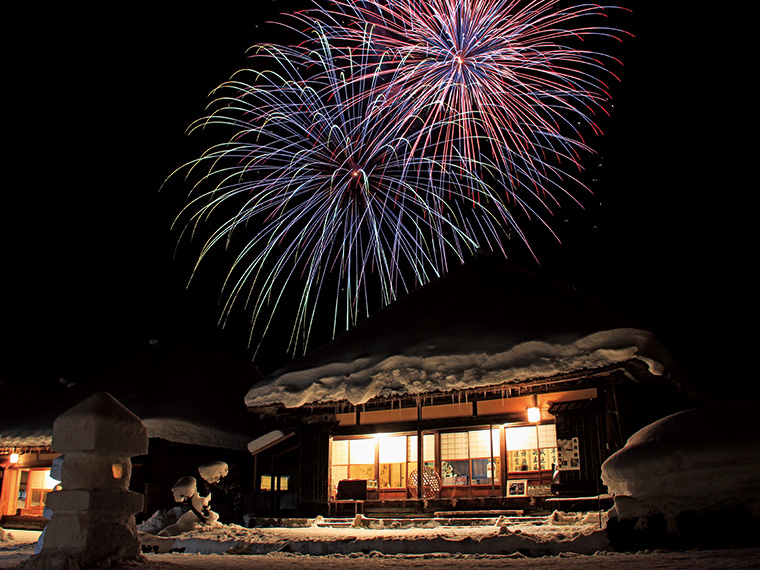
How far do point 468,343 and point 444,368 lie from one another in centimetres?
69

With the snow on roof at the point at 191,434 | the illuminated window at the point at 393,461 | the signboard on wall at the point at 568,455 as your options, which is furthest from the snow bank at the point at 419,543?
the snow on roof at the point at 191,434

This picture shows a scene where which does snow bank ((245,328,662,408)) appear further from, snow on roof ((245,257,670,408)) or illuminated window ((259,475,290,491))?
illuminated window ((259,475,290,491))

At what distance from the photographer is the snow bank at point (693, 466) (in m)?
5.91

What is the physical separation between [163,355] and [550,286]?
13114mm

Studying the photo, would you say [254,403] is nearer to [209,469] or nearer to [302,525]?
[209,469]

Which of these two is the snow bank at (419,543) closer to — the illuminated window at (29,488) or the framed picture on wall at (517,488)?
the framed picture on wall at (517,488)

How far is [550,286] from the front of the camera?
13328 mm

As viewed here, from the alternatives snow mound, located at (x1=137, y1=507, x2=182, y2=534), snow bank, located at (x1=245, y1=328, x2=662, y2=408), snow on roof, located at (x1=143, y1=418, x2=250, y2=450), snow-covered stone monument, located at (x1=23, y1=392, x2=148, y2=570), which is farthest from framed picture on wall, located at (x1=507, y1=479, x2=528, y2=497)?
snow on roof, located at (x1=143, y1=418, x2=250, y2=450)

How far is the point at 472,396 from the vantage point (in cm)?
1311

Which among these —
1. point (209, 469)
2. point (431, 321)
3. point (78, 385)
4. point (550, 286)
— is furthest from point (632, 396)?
point (78, 385)

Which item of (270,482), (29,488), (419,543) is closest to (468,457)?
(419,543)

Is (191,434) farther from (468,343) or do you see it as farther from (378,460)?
(468,343)

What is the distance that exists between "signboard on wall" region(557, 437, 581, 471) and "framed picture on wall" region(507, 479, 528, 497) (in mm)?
1177

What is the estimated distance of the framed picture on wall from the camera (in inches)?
487
